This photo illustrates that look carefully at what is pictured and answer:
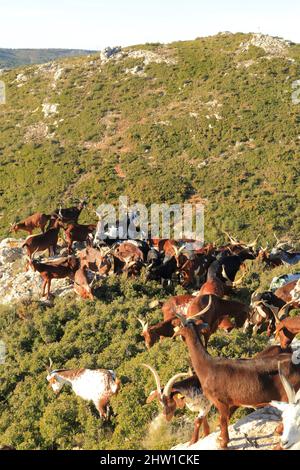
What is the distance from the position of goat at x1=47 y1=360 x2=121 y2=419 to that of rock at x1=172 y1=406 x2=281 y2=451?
2539 mm

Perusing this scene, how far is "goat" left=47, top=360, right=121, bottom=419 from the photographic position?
10633 millimetres

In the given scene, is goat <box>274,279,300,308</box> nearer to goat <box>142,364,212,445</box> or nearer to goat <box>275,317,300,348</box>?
goat <box>275,317,300,348</box>

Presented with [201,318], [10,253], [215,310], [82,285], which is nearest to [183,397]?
[201,318]

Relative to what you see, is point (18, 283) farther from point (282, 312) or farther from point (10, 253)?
point (282, 312)

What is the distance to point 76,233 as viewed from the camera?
71.5 feet

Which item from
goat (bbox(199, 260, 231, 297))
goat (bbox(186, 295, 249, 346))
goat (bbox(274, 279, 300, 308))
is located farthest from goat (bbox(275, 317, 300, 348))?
goat (bbox(199, 260, 231, 297))

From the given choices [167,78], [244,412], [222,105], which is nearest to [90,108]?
[167,78]

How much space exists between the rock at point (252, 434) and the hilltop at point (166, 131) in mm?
22225

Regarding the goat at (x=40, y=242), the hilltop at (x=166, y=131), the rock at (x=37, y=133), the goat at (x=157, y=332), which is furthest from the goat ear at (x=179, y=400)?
the rock at (x=37, y=133)

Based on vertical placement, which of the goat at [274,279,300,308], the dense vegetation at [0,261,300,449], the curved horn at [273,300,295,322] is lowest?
the dense vegetation at [0,261,300,449]

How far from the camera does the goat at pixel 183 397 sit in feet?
27.4

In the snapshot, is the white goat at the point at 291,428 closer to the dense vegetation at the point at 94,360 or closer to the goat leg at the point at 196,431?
the goat leg at the point at 196,431

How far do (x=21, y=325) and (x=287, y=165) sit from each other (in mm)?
27688
